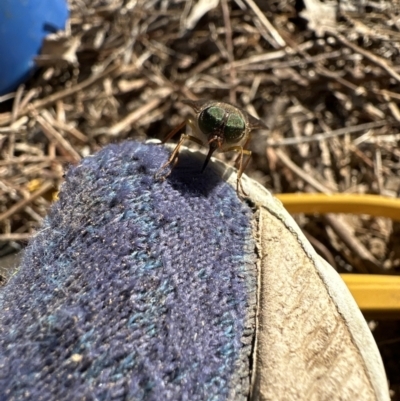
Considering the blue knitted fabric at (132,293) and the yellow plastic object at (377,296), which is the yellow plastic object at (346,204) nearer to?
the yellow plastic object at (377,296)

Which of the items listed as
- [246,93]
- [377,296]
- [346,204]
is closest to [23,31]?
[246,93]

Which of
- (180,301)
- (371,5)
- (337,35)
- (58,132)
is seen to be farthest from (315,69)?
(180,301)

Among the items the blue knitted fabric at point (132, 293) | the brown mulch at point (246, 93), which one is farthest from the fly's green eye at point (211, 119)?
the brown mulch at point (246, 93)

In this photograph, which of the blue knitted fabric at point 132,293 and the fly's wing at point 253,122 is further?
the fly's wing at point 253,122

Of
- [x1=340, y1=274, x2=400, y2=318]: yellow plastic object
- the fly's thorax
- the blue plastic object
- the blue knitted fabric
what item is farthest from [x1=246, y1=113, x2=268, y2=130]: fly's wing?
the blue plastic object

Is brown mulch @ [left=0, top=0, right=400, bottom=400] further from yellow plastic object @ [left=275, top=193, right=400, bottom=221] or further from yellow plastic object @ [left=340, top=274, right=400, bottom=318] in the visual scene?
yellow plastic object @ [left=340, top=274, right=400, bottom=318]

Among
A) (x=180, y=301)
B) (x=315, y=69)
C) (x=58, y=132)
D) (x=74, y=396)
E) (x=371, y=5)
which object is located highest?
(x=371, y=5)

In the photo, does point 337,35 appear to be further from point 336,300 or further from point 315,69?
point 336,300
